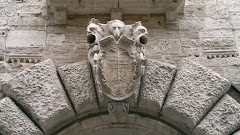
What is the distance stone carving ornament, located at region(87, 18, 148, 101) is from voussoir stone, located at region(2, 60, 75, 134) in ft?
1.36

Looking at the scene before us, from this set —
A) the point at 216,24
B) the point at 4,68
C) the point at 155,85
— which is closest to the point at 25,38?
the point at 4,68

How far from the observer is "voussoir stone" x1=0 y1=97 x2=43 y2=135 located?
12.6 feet

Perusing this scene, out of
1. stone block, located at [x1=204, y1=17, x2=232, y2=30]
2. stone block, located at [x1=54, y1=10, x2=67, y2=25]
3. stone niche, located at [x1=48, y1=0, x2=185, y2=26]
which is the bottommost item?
stone block, located at [x1=204, y1=17, x2=232, y2=30]

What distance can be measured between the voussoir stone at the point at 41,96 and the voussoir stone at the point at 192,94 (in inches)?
41.5

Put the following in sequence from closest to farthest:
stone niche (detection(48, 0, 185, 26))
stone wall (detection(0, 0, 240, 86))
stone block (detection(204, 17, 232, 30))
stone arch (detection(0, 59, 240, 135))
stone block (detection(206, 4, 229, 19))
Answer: stone arch (detection(0, 59, 240, 135))
stone wall (detection(0, 0, 240, 86))
stone niche (detection(48, 0, 185, 26))
stone block (detection(204, 17, 232, 30))
stone block (detection(206, 4, 229, 19))


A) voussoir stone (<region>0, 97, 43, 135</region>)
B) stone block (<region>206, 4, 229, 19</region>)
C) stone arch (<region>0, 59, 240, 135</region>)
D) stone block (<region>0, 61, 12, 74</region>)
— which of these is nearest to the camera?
voussoir stone (<region>0, 97, 43, 135</region>)

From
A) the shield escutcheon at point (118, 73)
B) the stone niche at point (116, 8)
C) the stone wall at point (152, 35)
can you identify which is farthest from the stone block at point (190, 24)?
the shield escutcheon at point (118, 73)

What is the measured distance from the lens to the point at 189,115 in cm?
401

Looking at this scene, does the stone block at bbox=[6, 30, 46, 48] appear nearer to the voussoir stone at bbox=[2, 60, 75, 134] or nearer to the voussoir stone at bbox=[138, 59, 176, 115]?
the voussoir stone at bbox=[2, 60, 75, 134]

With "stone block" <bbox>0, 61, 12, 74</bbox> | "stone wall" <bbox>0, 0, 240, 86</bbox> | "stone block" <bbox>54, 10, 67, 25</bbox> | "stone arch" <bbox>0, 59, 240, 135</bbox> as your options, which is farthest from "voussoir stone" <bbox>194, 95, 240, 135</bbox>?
"stone block" <bbox>0, 61, 12, 74</bbox>

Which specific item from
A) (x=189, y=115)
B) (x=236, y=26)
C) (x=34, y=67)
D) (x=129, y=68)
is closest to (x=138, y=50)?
(x=129, y=68)

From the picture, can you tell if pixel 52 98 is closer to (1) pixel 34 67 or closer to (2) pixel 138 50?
(1) pixel 34 67

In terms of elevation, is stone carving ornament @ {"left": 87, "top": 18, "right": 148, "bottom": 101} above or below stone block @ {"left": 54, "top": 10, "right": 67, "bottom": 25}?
below

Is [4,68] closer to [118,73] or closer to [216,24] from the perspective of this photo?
[118,73]
